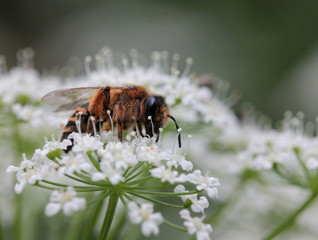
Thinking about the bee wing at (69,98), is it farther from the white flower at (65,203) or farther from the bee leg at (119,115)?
the white flower at (65,203)

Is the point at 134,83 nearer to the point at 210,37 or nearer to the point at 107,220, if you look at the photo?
the point at 107,220

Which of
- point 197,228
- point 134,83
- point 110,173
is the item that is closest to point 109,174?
point 110,173

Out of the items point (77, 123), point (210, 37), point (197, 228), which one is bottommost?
point (197, 228)

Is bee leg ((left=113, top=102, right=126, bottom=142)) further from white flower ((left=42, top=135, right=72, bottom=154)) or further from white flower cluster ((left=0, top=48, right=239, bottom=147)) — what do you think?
white flower cluster ((left=0, top=48, right=239, bottom=147))

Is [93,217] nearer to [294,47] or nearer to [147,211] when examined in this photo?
[147,211]

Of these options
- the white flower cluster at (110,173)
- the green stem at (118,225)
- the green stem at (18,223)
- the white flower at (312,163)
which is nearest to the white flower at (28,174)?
the white flower cluster at (110,173)

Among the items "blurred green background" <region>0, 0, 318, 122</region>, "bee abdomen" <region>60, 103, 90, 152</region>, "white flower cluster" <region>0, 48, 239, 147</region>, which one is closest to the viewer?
"bee abdomen" <region>60, 103, 90, 152</region>

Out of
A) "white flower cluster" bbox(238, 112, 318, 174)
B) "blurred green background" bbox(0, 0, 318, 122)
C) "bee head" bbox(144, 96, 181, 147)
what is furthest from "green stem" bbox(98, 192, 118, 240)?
"blurred green background" bbox(0, 0, 318, 122)
